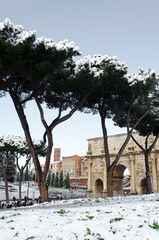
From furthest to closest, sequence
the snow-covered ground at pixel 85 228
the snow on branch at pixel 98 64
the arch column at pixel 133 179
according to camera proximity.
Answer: the arch column at pixel 133 179 < the snow on branch at pixel 98 64 < the snow-covered ground at pixel 85 228

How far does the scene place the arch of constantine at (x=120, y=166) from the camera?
1141 inches

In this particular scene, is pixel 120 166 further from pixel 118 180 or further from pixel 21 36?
pixel 21 36

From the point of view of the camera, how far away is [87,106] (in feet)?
50.5

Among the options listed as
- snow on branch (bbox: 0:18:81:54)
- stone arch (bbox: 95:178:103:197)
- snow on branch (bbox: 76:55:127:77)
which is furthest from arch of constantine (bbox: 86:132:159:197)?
snow on branch (bbox: 0:18:81:54)

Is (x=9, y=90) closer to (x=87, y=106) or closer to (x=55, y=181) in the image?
(x=87, y=106)

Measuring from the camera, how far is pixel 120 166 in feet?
106

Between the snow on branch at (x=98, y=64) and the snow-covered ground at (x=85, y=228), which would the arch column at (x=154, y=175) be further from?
the snow-covered ground at (x=85, y=228)

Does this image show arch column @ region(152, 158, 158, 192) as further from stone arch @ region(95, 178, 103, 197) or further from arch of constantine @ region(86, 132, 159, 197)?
stone arch @ region(95, 178, 103, 197)

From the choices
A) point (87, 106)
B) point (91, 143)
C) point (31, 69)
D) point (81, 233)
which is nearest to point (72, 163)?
point (91, 143)

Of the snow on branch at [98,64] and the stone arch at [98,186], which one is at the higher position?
the snow on branch at [98,64]

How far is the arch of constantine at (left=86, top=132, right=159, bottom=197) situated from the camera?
2897cm

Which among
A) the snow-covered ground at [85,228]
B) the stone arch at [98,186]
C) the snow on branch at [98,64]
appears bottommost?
the stone arch at [98,186]

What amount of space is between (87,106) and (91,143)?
20309mm

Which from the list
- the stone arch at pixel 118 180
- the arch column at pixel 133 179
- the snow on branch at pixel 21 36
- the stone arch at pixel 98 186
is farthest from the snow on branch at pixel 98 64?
the stone arch at pixel 98 186
